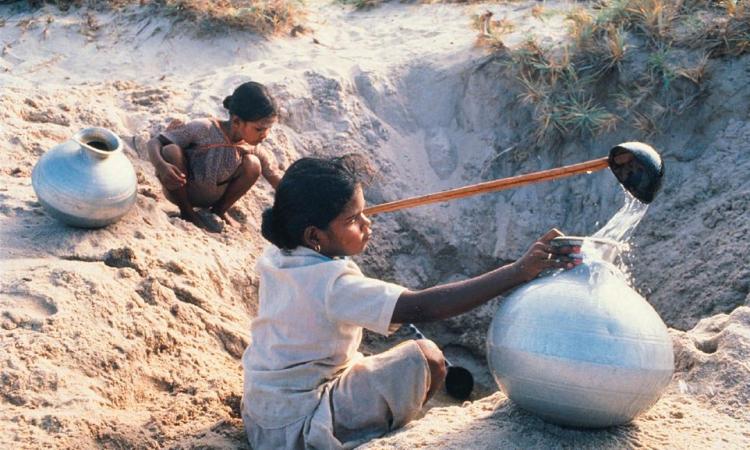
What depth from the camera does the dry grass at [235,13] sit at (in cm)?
680

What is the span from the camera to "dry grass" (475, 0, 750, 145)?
5465 mm

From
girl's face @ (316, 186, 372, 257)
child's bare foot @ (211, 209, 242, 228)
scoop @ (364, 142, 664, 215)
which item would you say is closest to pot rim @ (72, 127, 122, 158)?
child's bare foot @ (211, 209, 242, 228)

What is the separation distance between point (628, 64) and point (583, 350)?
11.1 ft

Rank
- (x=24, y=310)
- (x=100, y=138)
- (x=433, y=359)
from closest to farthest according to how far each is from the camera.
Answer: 1. (x=433, y=359)
2. (x=24, y=310)
3. (x=100, y=138)

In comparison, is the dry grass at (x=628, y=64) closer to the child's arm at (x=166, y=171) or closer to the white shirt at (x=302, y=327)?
the child's arm at (x=166, y=171)

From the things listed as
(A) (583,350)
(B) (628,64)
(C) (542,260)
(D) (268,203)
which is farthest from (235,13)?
(A) (583,350)

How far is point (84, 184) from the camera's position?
431 centimetres

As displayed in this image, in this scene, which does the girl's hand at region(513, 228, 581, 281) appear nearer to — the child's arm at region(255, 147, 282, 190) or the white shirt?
the white shirt

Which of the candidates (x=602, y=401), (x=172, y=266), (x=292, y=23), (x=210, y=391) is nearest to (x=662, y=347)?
(x=602, y=401)

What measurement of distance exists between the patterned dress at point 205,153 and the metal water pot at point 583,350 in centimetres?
251

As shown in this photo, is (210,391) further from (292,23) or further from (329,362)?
(292,23)

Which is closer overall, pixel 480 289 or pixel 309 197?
pixel 480 289

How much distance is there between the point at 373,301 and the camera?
9.61 feet

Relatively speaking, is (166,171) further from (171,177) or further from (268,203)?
(268,203)
